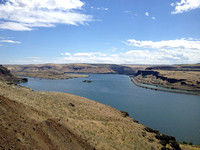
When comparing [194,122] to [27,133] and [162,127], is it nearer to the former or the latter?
[162,127]

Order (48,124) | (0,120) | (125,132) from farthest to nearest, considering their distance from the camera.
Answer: (125,132), (48,124), (0,120)

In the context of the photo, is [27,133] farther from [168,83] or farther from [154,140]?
[168,83]

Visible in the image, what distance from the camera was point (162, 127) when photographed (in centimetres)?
5681

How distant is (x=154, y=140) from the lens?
34062 millimetres

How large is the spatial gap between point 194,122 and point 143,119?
1997 centimetres

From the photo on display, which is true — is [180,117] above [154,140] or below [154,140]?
below

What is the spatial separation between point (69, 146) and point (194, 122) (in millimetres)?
58712

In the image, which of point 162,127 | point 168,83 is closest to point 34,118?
point 162,127

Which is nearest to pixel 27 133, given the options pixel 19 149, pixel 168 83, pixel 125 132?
pixel 19 149

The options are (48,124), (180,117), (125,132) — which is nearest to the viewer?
(48,124)

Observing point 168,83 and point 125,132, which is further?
point 168,83

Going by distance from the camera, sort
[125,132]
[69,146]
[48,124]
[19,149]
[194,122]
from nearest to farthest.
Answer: [19,149] → [69,146] → [48,124] → [125,132] → [194,122]

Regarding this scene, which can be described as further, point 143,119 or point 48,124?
point 143,119

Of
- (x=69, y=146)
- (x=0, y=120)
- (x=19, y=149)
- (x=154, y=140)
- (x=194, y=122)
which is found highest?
(x=0, y=120)
